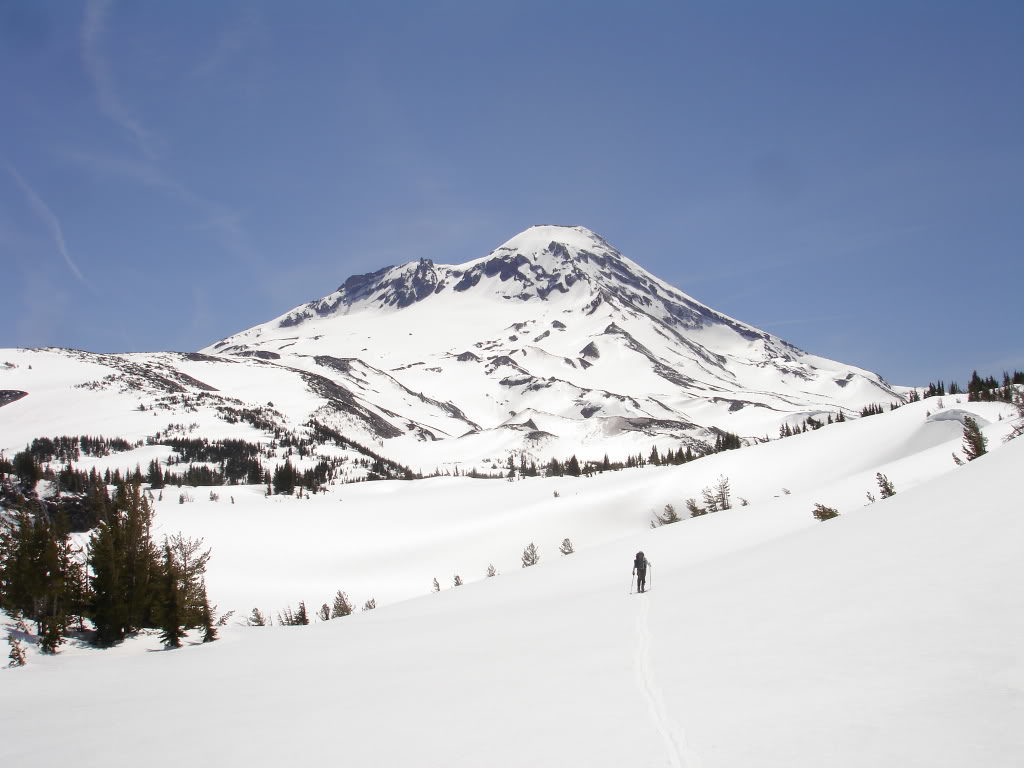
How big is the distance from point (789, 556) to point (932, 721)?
30.2 ft

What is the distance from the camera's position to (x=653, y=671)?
8.17m

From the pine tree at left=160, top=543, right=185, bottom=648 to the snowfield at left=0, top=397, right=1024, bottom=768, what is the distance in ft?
2.73

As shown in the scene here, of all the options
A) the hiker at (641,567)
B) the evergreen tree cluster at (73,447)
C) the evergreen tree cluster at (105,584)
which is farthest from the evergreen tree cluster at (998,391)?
the evergreen tree cluster at (73,447)

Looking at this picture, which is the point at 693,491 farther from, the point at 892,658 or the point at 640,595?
the point at 892,658

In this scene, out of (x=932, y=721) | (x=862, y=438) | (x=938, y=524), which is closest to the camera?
(x=932, y=721)

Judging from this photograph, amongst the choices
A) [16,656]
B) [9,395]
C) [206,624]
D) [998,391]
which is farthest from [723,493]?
[9,395]

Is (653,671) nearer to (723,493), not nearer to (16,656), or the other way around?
(16,656)

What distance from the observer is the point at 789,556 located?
1373 centimetres

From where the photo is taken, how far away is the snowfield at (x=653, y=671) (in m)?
5.48

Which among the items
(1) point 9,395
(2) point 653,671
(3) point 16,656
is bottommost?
(3) point 16,656

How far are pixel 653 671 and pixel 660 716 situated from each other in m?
1.87

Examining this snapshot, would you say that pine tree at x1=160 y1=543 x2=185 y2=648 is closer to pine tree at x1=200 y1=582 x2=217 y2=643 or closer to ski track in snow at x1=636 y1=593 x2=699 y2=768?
pine tree at x1=200 y1=582 x2=217 y2=643

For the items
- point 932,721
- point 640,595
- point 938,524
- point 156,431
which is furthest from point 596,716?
point 156,431

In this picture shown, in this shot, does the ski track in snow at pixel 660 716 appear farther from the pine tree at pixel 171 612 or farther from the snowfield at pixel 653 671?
the pine tree at pixel 171 612
